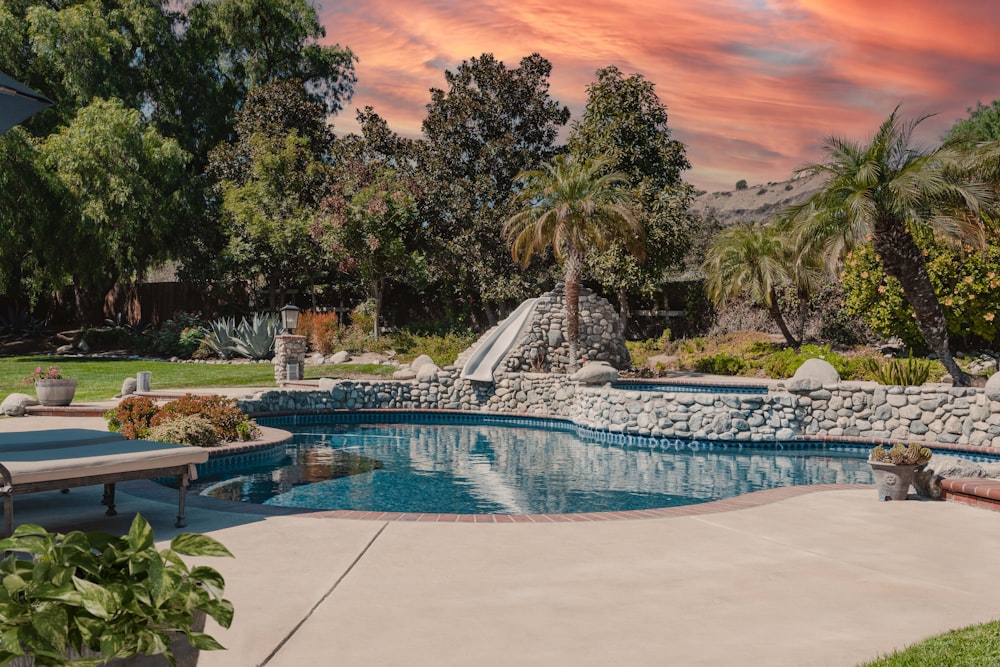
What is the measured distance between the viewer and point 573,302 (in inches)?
891

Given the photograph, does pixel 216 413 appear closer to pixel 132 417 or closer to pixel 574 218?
pixel 132 417

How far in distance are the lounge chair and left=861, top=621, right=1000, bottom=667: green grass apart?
517 centimetres

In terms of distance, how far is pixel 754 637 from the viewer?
4.06 meters

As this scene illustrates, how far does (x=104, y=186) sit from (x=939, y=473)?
26.8m

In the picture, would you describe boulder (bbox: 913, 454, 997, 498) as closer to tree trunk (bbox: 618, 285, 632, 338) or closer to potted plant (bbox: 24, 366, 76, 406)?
potted plant (bbox: 24, 366, 76, 406)

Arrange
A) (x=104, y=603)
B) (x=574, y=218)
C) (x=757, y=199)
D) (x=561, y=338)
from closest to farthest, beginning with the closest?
(x=104, y=603) → (x=574, y=218) → (x=561, y=338) → (x=757, y=199)

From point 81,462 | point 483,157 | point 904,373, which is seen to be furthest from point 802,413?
point 483,157

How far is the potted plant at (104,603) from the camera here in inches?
74.1

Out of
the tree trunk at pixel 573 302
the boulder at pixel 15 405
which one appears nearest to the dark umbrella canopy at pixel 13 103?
the boulder at pixel 15 405

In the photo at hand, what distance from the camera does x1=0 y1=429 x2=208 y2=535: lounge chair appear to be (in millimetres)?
5562

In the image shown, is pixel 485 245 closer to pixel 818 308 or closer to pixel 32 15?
pixel 818 308

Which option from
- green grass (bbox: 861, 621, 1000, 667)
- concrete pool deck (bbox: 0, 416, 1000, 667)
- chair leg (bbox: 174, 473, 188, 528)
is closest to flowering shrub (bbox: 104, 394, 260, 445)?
concrete pool deck (bbox: 0, 416, 1000, 667)

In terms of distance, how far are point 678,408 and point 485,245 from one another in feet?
56.0

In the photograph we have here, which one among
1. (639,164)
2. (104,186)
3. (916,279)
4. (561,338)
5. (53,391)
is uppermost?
(639,164)
